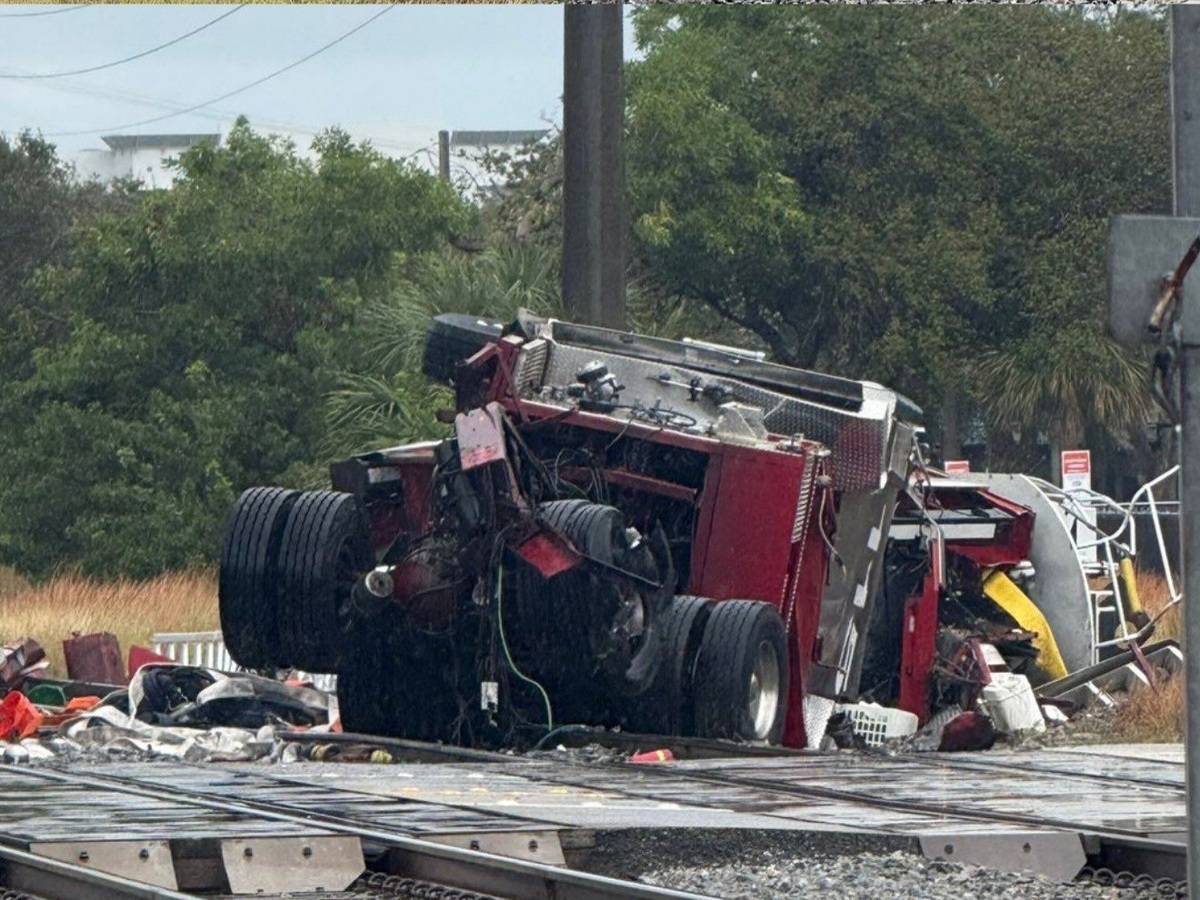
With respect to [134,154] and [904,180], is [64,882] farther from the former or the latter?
[134,154]

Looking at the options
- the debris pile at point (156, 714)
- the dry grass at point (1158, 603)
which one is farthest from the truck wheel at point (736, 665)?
the dry grass at point (1158, 603)

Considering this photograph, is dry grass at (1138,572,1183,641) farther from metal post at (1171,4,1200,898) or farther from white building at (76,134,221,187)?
white building at (76,134,221,187)

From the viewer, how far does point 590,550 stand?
13.0 metres

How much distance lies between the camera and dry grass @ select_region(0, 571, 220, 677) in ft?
74.4

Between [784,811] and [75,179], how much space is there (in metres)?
38.0

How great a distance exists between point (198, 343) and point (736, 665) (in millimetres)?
19783

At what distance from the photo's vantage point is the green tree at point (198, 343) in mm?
30594

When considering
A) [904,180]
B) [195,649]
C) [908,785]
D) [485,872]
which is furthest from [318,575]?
[904,180]

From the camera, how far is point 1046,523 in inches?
676

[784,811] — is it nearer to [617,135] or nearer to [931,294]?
[617,135]

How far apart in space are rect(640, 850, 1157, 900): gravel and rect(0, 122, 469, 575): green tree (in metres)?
21.9

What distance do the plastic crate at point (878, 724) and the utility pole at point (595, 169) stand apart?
6.11m

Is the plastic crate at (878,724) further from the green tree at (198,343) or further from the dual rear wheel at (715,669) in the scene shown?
the green tree at (198,343)

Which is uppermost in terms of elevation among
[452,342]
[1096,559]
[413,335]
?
[452,342]
